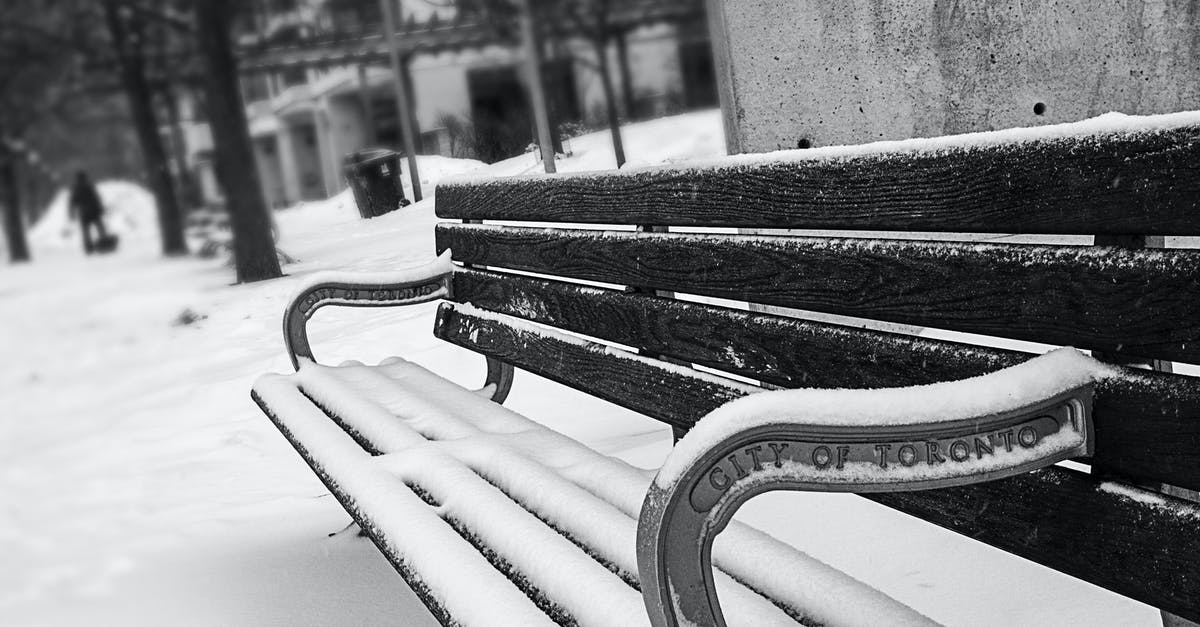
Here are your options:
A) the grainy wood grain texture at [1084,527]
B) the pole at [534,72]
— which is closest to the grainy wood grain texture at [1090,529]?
the grainy wood grain texture at [1084,527]

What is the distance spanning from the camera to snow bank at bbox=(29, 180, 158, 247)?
288 cm

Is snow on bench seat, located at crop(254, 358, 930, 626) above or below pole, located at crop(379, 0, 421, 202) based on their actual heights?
below

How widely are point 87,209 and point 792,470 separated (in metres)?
2.60

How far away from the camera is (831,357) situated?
1.47 m

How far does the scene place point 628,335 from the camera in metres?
2.07

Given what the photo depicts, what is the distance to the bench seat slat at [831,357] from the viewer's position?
3.46ft

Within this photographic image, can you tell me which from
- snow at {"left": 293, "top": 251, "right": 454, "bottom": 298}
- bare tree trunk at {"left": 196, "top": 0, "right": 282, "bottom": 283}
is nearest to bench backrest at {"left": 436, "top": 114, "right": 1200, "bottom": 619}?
snow at {"left": 293, "top": 251, "right": 454, "bottom": 298}

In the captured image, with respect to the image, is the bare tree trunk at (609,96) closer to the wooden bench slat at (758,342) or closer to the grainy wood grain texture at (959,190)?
the wooden bench slat at (758,342)

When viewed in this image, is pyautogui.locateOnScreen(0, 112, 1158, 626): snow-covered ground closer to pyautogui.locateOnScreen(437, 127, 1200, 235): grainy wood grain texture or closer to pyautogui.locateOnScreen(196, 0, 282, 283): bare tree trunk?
pyautogui.locateOnScreen(196, 0, 282, 283): bare tree trunk

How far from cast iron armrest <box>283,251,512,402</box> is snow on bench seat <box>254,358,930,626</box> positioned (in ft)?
→ 1.42

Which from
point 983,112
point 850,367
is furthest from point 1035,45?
point 850,367

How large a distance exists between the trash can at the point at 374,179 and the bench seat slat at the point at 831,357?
1.08 metres

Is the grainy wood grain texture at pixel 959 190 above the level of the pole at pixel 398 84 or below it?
below

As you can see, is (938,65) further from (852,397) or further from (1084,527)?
(852,397)
